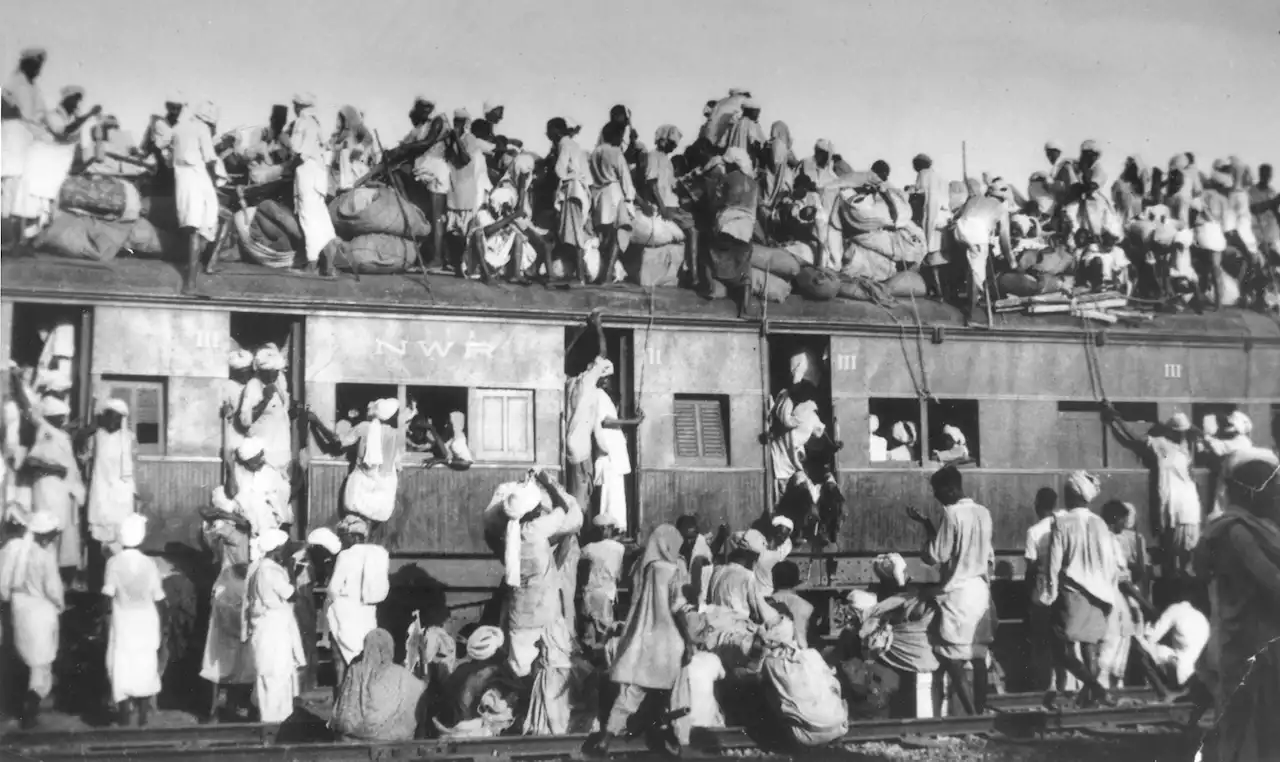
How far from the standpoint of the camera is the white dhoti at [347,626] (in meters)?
11.0

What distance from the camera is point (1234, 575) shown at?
7.75 metres

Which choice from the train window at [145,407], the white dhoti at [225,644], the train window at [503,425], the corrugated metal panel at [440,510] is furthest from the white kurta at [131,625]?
the train window at [503,425]

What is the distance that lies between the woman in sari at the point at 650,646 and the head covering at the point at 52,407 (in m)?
5.04

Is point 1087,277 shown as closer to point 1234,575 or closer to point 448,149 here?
point 448,149

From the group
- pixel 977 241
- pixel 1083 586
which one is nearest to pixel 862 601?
pixel 1083 586

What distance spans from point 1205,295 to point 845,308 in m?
4.25

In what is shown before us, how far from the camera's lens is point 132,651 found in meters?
10.7

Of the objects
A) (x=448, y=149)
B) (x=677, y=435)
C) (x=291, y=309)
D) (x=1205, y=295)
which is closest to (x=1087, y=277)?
(x=1205, y=295)

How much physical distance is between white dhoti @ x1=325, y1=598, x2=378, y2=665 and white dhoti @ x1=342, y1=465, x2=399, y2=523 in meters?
2.20

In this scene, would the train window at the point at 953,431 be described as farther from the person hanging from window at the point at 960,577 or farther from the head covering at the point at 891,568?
the person hanging from window at the point at 960,577

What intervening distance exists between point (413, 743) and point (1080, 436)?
28.3ft

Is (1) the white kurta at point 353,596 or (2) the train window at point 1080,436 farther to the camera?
(2) the train window at point 1080,436

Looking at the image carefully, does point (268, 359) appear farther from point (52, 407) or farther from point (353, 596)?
point (353, 596)

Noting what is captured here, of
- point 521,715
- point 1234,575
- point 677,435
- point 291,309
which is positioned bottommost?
point 521,715
